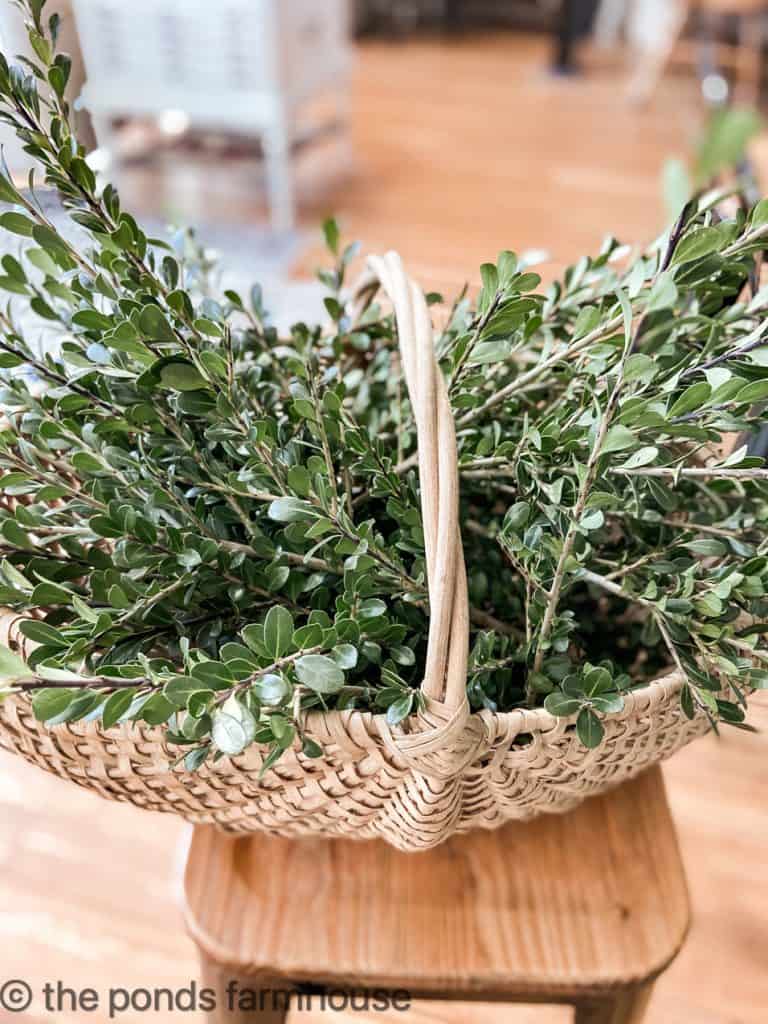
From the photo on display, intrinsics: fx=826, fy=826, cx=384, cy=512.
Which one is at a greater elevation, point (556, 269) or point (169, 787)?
point (556, 269)

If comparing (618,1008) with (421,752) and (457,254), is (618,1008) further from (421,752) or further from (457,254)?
(457,254)

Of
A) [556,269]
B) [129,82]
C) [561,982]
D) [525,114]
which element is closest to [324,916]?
[561,982]

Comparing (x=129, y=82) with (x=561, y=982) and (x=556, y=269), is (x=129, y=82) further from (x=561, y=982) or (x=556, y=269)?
(x=561, y=982)

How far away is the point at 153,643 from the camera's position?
52cm

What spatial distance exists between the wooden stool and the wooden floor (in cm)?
4

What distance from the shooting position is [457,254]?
2525mm

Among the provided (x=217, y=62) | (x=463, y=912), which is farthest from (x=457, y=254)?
(x=463, y=912)

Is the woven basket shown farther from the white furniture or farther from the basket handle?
the white furniture

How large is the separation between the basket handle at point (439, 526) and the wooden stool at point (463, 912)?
0.29m

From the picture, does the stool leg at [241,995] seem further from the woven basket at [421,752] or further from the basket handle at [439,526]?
the basket handle at [439,526]

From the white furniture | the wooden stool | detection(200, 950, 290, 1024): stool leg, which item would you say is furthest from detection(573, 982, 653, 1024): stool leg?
the white furniture

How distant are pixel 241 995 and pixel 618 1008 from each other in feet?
0.94

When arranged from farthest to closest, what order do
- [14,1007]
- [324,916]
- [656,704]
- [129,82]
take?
[129,82] < [14,1007] < [324,916] < [656,704]

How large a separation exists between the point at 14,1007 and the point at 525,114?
144 inches
